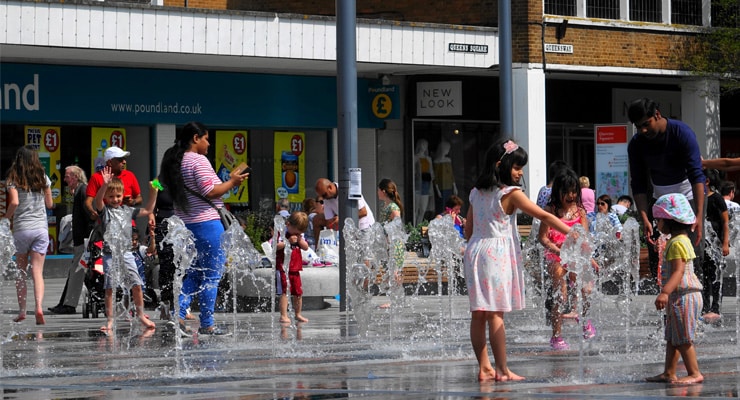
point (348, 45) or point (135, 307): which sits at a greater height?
point (348, 45)

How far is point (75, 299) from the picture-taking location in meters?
16.4

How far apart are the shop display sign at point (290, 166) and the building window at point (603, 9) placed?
6.31 meters

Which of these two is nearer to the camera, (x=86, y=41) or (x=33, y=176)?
(x=33, y=176)

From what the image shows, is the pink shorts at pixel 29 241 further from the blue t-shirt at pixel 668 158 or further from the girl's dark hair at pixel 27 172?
the blue t-shirt at pixel 668 158

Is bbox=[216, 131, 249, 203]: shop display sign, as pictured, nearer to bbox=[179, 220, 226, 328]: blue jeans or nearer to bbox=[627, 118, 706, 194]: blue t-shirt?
bbox=[179, 220, 226, 328]: blue jeans

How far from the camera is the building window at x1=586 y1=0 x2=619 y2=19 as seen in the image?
29766 millimetres

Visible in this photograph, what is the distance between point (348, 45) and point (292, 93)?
40.2 ft

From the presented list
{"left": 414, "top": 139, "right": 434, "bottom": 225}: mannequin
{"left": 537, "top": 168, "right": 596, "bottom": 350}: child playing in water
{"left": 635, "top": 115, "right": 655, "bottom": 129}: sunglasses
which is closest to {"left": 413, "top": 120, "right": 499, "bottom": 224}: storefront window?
{"left": 414, "top": 139, "right": 434, "bottom": 225}: mannequin

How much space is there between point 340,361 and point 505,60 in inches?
476

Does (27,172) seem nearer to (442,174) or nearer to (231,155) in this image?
(231,155)

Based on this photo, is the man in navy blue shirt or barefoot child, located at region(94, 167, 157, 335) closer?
the man in navy blue shirt

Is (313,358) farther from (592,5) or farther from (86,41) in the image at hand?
(592,5)

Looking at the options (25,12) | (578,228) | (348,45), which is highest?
(25,12)

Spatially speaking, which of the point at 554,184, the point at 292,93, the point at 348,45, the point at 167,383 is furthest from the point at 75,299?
the point at 292,93
